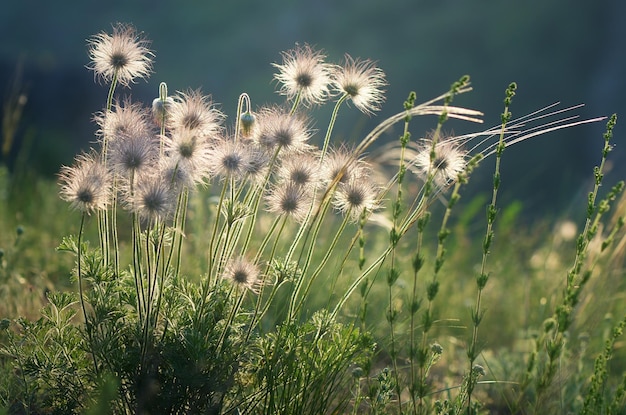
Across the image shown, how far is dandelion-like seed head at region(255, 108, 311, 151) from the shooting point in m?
2.11

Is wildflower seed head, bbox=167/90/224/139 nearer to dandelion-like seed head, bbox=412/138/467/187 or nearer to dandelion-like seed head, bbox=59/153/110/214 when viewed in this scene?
dandelion-like seed head, bbox=59/153/110/214

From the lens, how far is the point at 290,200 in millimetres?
2123

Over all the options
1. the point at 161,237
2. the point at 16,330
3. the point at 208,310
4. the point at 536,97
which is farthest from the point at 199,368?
the point at 536,97

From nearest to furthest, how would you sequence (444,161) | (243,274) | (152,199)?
(152,199) → (243,274) → (444,161)

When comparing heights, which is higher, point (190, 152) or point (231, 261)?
point (190, 152)

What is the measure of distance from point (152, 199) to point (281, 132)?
41cm

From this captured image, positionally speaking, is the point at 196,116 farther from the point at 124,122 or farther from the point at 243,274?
the point at 243,274

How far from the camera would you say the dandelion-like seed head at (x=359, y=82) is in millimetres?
2221

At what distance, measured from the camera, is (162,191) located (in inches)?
77.0

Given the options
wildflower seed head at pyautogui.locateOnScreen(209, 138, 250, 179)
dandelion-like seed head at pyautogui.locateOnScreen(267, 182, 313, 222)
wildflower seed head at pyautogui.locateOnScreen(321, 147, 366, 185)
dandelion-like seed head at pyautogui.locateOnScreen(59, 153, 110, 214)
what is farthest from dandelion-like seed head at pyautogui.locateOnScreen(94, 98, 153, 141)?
wildflower seed head at pyautogui.locateOnScreen(321, 147, 366, 185)

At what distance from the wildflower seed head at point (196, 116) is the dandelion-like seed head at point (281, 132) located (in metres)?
0.13

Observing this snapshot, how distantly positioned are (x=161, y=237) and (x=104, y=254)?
334 mm

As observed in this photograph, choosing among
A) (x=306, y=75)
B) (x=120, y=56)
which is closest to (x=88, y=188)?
(x=120, y=56)

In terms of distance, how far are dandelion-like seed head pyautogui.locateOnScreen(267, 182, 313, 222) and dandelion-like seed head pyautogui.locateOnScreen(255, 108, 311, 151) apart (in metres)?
0.12
